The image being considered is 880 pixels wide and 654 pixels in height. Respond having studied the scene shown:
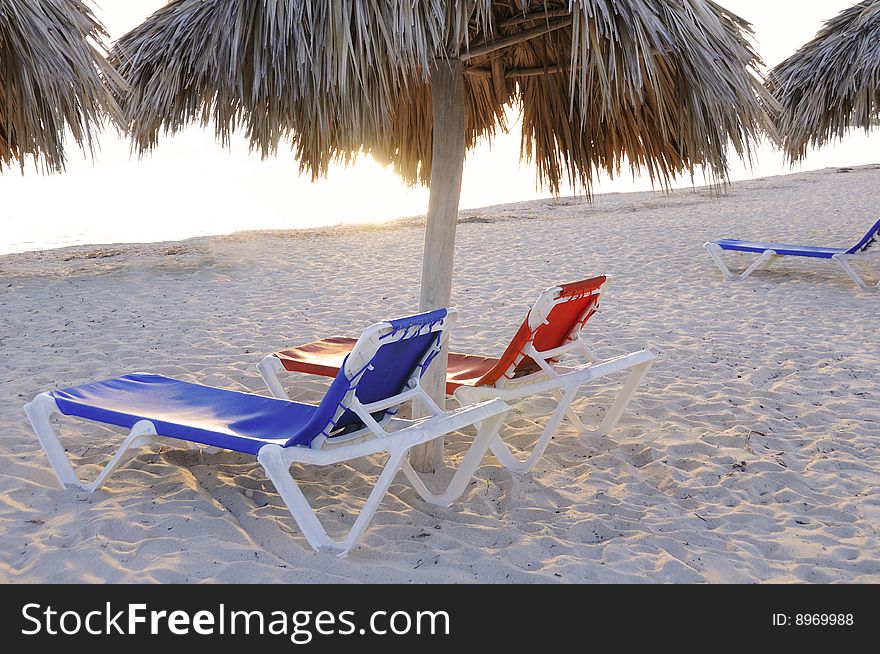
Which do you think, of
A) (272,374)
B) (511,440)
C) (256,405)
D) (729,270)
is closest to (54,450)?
(256,405)

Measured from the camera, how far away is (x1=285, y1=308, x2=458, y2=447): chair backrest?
8.44 feet

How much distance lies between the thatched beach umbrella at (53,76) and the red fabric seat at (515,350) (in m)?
1.43

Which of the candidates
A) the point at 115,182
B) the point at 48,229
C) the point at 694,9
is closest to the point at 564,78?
the point at 694,9

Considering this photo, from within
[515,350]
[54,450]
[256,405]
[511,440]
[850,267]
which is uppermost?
[850,267]

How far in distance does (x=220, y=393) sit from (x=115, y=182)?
30001 mm

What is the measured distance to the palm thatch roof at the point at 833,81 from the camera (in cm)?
731

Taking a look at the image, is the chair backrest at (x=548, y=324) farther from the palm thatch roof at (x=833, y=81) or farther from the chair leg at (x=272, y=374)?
the palm thatch roof at (x=833, y=81)

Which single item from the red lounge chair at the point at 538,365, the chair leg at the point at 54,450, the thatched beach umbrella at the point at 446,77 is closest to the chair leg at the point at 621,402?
the red lounge chair at the point at 538,365

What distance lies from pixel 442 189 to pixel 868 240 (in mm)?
5006

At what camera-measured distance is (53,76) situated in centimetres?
335

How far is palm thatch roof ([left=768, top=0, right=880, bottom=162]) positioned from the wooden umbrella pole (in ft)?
16.7

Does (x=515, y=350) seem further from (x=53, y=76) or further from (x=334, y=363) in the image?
(x=53, y=76)

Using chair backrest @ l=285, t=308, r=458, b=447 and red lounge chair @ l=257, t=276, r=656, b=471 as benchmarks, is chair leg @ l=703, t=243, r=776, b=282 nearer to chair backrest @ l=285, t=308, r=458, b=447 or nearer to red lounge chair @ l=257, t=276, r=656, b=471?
red lounge chair @ l=257, t=276, r=656, b=471

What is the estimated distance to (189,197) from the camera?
24734 mm
